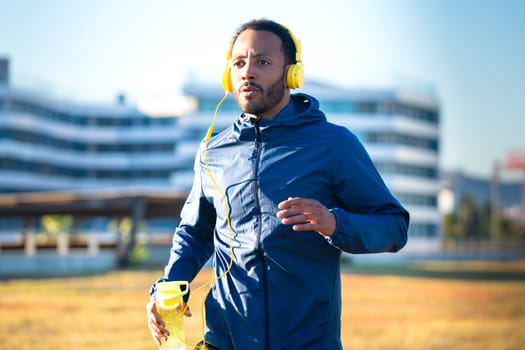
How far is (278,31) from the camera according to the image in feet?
9.87

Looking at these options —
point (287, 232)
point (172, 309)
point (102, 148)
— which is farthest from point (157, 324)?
point (102, 148)

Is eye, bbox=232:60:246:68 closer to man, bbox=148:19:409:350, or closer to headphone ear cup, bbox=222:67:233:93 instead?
man, bbox=148:19:409:350

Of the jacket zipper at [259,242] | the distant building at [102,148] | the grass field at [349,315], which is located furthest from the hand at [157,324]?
the distant building at [102,148]

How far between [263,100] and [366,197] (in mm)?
449

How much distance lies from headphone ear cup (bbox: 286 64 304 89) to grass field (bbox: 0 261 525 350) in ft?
24.7

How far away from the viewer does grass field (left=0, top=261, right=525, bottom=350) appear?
11.2m

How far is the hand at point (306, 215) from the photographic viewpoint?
2.56m

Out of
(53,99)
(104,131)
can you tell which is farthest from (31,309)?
(104,131)

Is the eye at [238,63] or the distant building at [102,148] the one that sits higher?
the distant building at [102,148]

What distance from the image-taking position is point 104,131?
85.9 meters

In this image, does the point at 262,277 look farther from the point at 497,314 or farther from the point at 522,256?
the point at 522,256

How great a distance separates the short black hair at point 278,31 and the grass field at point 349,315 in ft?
24.6

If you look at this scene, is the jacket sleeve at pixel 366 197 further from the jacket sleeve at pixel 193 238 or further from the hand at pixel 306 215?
the jacket sleeve at pixel 193 238

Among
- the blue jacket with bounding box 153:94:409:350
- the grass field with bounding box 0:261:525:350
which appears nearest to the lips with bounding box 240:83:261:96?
the blue jacket with bounding box 153:94:409:350
